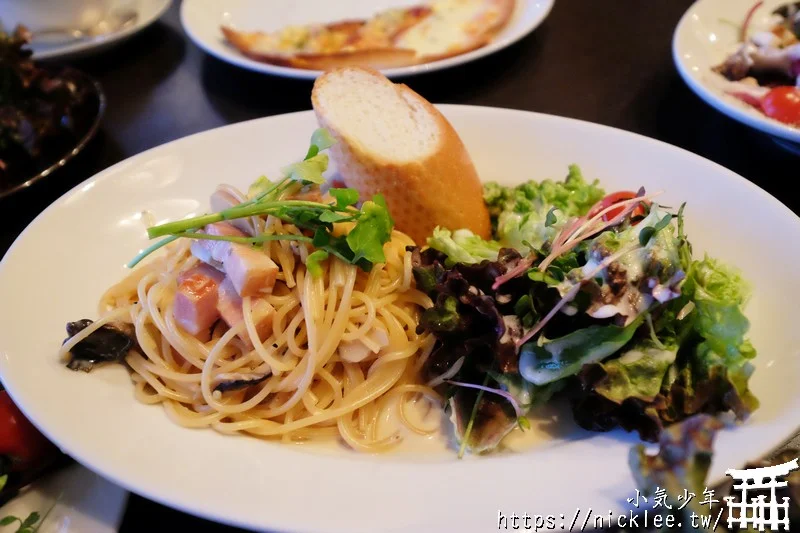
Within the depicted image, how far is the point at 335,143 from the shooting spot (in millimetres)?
2266

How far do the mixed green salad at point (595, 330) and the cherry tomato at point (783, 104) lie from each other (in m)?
1.23

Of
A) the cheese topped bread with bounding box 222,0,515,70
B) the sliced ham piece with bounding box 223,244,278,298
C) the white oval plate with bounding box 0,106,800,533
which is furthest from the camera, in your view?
the cheese topped bread with bounding box 222,0,515,70

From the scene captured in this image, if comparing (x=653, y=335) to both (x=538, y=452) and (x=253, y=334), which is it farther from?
(x=253, y=334)

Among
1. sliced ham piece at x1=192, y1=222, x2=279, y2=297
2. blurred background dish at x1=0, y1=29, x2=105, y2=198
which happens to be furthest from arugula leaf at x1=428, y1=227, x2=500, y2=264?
blurred background dish at x1=0, y1=29, x2=105, y2=198

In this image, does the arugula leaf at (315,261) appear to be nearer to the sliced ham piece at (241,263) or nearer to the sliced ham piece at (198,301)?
the sliced ham piece at (241,263)

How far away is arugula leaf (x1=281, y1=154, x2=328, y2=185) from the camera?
1960mm

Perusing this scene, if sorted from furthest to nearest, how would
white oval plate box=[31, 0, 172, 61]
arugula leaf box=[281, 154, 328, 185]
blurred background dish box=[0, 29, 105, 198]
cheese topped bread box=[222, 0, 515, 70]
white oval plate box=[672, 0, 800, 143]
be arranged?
white oval plate box=[31, 0, 172, 61]
cheese topped bread box=[222, 0, 515, 70]
blurred background dish box=[0, 29, 105, 198]
white oval plate box=[672, 0, 800, 143]
arugula leaf box=[281, 154, 328, 185]

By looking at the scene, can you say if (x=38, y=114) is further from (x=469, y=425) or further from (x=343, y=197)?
(x=469, y=425)

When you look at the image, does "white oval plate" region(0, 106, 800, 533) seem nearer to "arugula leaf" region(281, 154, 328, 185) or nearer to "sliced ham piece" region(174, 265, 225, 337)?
"sliced ham piece" region(174, 265, 225, 337)

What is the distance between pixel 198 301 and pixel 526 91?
8.14 feet

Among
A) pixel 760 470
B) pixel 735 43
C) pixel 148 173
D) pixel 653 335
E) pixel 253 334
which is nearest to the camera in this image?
pixel 760 470

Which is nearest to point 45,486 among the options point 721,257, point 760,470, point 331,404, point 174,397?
point 174,397

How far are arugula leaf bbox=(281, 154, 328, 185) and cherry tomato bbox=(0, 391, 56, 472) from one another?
3.61 feet

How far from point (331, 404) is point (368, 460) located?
1.09 ft
